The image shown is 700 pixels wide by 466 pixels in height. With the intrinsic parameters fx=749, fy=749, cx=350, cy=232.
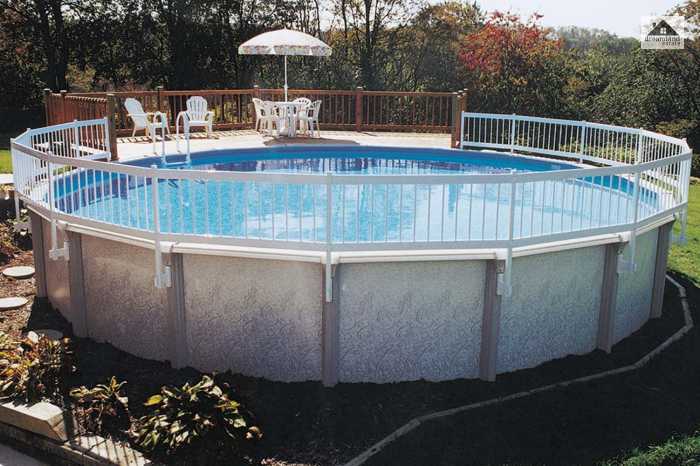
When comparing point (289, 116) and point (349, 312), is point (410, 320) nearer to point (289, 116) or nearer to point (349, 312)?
point (349, 312)

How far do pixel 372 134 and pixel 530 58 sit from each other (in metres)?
7.11

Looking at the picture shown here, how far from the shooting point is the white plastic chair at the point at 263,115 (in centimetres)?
1783

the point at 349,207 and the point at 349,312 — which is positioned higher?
the point at 349,207

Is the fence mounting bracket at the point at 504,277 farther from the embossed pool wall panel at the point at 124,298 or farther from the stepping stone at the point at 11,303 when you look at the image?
the stepping stone at the point at 11,303

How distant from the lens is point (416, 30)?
95.5ft

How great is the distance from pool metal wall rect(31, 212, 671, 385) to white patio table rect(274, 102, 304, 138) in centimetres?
1012

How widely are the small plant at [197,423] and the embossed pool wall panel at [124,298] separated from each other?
1561mm

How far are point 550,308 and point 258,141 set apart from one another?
1071cm

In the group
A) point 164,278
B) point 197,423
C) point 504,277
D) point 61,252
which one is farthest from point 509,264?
point 61,252

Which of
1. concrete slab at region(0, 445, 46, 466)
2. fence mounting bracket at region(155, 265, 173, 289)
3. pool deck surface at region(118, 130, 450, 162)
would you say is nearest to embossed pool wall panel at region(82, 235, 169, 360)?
fence mounting bracket at region(155, 265, 173, 289)

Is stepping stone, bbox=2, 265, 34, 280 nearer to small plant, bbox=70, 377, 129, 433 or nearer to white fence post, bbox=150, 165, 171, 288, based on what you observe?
Result: white fence post, bbox=150, 165, 171, 288

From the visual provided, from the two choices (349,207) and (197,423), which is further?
(349,207)

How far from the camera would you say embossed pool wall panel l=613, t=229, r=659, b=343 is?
8281 mm

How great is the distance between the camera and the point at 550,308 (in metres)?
7.60
